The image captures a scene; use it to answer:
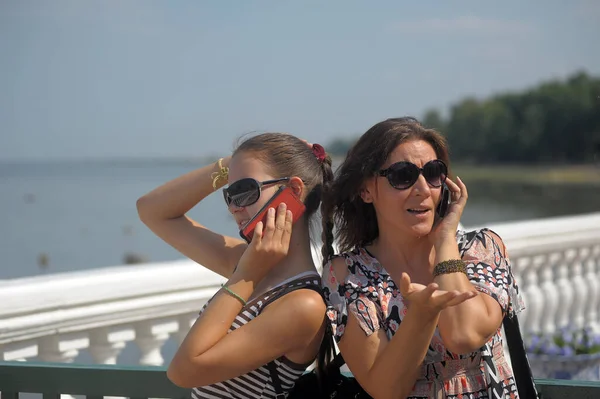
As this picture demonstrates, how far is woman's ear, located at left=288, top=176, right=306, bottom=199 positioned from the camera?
102 inches

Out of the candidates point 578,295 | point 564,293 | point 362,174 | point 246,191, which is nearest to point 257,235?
point 246,191

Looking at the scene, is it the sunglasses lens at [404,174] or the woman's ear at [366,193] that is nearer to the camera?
the sunglasses lens at [404,174]

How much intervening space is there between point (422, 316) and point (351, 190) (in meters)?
0.63

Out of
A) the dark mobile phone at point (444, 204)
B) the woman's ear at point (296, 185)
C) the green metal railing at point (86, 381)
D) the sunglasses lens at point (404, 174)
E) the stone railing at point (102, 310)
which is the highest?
the stone railing at point (102, 310)

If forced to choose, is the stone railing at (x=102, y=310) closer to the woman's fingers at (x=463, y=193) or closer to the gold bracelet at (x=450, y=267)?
the woman's fingers at (x=463, y=193)

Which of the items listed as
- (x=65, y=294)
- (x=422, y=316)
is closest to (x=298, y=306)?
(x=422, y=316)

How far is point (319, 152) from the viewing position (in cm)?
275

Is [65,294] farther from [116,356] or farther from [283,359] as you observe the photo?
[283,359]

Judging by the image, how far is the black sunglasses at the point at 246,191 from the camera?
8.31 ft

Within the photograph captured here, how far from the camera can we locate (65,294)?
367cm

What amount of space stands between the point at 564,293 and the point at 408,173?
4.29 m

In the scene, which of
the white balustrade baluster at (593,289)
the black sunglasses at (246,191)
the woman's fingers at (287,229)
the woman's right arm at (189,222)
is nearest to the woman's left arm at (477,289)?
the woman's fingers at (287,229)

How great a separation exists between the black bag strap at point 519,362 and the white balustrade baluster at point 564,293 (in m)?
4.08

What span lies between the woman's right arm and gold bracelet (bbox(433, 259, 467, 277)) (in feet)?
3.08
